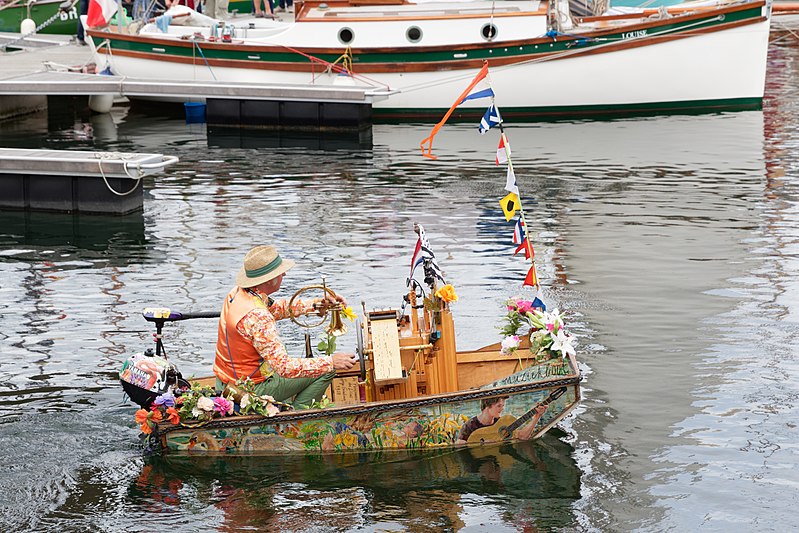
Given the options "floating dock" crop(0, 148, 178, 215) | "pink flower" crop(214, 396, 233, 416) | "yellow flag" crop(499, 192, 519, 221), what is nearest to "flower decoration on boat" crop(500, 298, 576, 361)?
"yellow flag" crop(499, 192, 519, 221)

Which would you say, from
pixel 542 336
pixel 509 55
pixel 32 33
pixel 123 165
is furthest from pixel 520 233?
pixel 32 33

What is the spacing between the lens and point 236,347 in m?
9.61

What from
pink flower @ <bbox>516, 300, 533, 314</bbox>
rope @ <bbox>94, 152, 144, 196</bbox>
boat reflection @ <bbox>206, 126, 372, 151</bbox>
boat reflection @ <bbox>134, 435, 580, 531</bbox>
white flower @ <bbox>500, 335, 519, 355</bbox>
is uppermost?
boat reflection @ <bbox>206, 126, 372, 151</bbox>

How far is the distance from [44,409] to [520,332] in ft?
16.2

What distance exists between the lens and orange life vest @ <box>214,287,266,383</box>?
948 cm

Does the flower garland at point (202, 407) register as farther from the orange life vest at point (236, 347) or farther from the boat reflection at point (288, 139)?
the boat reflection at point (288, 139)

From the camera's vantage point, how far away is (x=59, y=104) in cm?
2870

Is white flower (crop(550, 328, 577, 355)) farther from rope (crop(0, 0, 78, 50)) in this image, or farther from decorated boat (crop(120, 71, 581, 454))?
rope (crop(0, 0, 78, 50))

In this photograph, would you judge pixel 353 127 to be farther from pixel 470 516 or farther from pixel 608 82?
pixel 470 516

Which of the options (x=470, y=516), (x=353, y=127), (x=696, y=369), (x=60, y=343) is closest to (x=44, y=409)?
(x=60, y=343)

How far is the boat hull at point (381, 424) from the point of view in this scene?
9508mm

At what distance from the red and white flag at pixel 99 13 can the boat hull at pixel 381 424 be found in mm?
21316

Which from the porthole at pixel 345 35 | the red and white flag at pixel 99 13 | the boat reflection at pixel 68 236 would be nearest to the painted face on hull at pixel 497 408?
the boat reflection at pixel 68 236

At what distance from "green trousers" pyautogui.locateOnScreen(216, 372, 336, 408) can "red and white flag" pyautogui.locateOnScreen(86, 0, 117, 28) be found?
21.2 m
